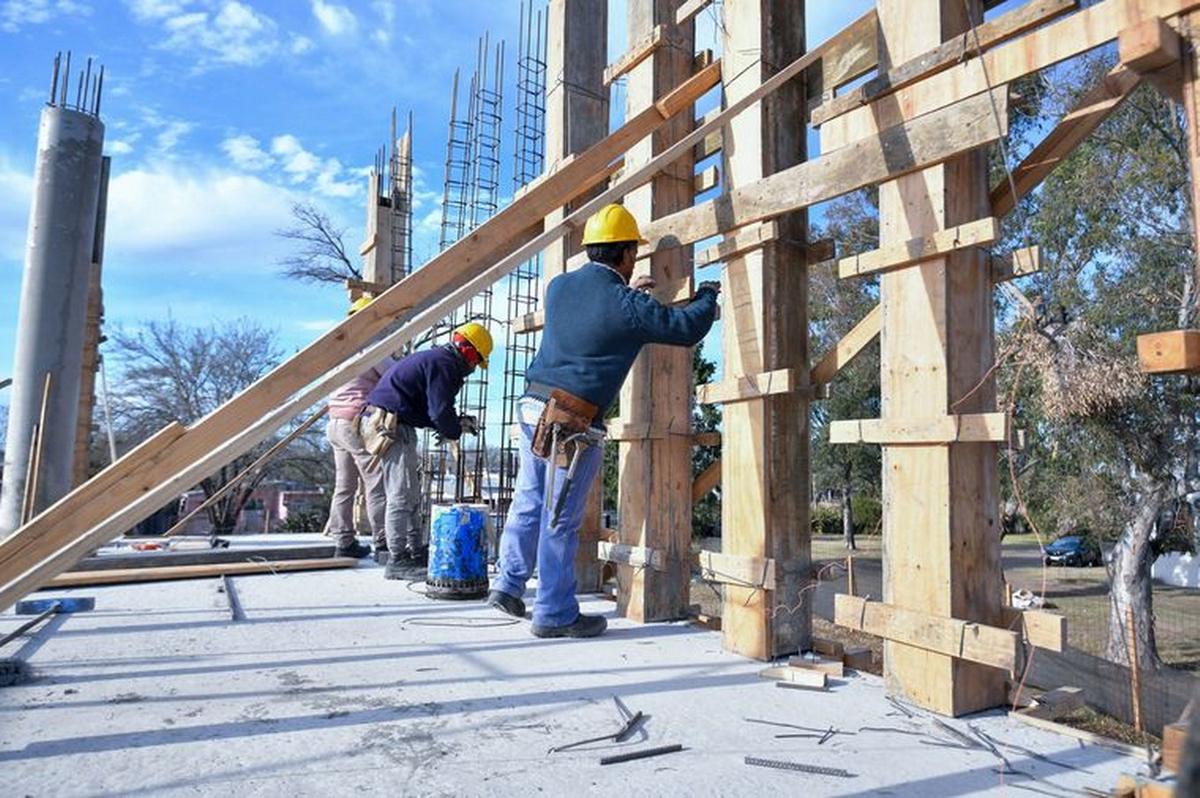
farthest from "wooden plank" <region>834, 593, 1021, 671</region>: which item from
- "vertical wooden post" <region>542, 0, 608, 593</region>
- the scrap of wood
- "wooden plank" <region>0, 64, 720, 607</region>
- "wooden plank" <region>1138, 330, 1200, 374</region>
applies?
"vertical wooden post" <region>542, 0, 608, 593</region>

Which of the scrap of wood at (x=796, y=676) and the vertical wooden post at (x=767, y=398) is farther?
the vertical wooden post at (x=767, y=398)

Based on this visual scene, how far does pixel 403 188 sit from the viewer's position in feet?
35.3

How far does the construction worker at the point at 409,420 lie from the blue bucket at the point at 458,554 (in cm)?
75

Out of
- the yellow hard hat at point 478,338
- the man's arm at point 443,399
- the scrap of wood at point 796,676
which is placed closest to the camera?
the scrap of wood at point 796,676

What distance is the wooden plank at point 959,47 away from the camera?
2.70 metres

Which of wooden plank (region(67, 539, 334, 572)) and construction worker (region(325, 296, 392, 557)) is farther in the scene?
construction worker (region(325, 296, 392, 557))

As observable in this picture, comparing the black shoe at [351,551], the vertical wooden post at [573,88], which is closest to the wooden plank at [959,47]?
the vertical wooden post at [573,88]

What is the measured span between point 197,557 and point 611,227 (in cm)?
428

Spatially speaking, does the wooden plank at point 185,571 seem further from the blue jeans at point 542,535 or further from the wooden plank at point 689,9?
the wooden plank at point 689,9

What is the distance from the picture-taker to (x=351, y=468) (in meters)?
6.72

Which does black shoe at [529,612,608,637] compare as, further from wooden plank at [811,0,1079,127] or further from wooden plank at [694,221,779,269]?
wooden plank at [811,0,1079,127]

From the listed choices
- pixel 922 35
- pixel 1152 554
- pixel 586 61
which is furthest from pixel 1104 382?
pixel 922 35

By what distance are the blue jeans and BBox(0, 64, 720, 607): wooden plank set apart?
2.99 ft

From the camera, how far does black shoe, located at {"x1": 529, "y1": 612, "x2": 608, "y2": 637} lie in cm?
380
